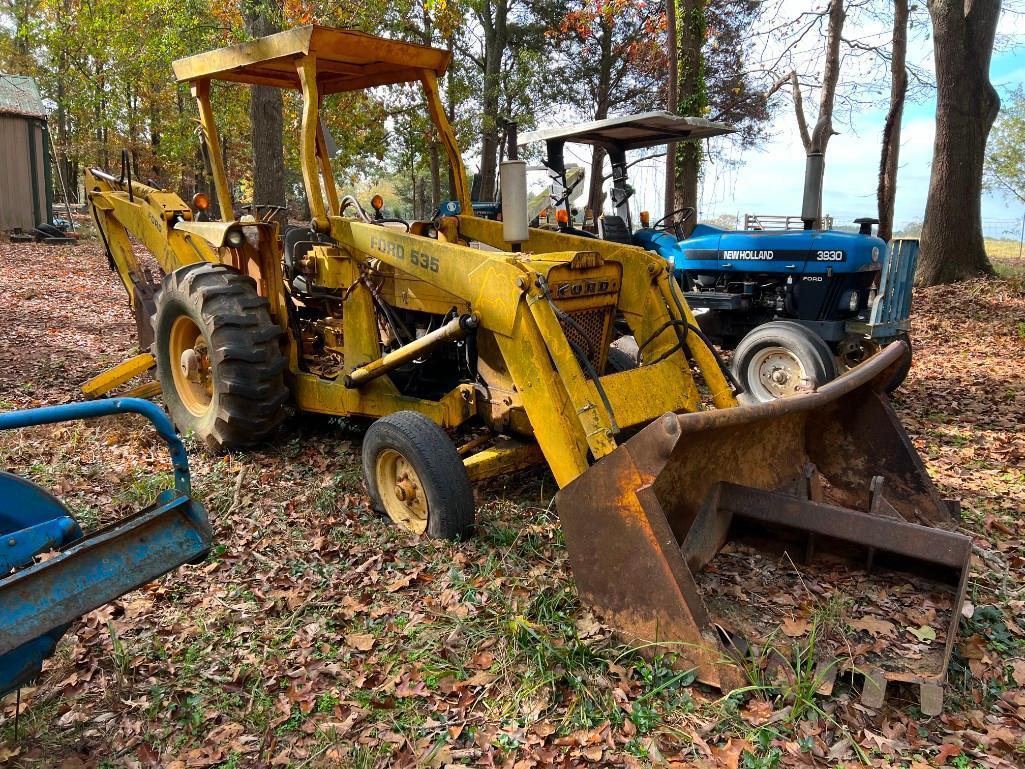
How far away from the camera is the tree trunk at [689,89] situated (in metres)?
14.5

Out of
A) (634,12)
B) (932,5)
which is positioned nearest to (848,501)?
(932,5)

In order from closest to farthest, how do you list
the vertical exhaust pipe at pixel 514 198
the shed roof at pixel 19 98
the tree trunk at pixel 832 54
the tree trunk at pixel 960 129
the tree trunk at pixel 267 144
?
the vertical exhaust pipe at pixel 514 198, the tree trunk at pixel 267 144, the tree trunk at pixel 960 129, the tree trunk at pixel 832 54, the shed roof at pixel 19 98

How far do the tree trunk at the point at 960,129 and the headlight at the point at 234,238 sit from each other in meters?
11.4

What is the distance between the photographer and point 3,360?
25.3 feet

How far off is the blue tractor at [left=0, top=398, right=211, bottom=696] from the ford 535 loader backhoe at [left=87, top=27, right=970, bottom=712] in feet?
4.80

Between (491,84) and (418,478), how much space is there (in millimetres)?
19313

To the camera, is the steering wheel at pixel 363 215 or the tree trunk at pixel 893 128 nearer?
the steering wheel at pixel 363 215

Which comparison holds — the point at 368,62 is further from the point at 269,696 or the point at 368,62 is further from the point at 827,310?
the point at 827,310

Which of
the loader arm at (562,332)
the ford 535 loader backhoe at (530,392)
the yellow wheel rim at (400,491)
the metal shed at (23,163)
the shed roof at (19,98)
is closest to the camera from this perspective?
Result: the ford 535 loader backhoe at (530,392)

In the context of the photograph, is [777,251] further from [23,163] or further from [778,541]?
[23,163]

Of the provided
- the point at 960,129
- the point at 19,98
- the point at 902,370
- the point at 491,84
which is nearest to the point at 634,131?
the point at 902,370

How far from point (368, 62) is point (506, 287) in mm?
2092

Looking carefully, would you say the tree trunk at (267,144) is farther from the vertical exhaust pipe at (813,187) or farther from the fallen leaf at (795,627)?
the fallen leaf at (795,627)

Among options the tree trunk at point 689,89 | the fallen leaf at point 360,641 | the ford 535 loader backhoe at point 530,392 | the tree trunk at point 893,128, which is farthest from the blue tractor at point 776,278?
the tree trunk at point 893,128
